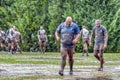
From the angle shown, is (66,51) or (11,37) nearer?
(66,51)

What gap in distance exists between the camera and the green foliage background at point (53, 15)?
47062mm

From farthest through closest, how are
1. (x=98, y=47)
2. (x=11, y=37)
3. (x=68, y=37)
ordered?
(x=11, y=37) → (x=98, y=47) → (x=68, y=37)

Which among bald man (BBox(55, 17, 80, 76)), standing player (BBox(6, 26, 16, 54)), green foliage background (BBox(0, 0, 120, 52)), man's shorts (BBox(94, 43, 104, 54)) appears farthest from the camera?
green foliage background (BBox(0, 0, 120, 52))

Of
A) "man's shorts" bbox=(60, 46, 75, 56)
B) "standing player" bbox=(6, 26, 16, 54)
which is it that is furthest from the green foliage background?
"man's shorts" bbox=(60, 46, 75, 56)

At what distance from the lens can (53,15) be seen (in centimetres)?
4866

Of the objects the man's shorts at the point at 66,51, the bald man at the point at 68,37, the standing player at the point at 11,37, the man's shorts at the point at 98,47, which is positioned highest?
the bald man at the point at 68,37

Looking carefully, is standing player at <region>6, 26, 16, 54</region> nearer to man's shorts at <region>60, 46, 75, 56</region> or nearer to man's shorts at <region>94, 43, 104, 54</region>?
man's shorts at <region>94, 43, 104, 54</region>

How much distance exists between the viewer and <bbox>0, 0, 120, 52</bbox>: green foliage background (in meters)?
47.1

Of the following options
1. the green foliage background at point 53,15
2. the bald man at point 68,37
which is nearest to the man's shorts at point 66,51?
the bald man at point 68,37

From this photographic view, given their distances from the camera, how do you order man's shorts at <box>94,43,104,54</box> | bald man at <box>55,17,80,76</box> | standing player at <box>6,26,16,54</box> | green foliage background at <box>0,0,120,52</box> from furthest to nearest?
green foliage background at <box>0,0,120,52</box> < standing player at <box>6,26,16,54</box> < man's shorts at <box>94,43,104,54</box> < bald man at <box>55,17,80,76</box>

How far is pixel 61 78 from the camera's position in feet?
58.3

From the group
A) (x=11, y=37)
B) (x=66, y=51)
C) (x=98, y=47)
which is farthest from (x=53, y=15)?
(x=66, y=51)

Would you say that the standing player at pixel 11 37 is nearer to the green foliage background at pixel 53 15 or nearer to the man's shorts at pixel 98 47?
the green foliage background at pixel 53 15

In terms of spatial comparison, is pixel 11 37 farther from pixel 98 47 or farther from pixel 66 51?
pixel 66 51
